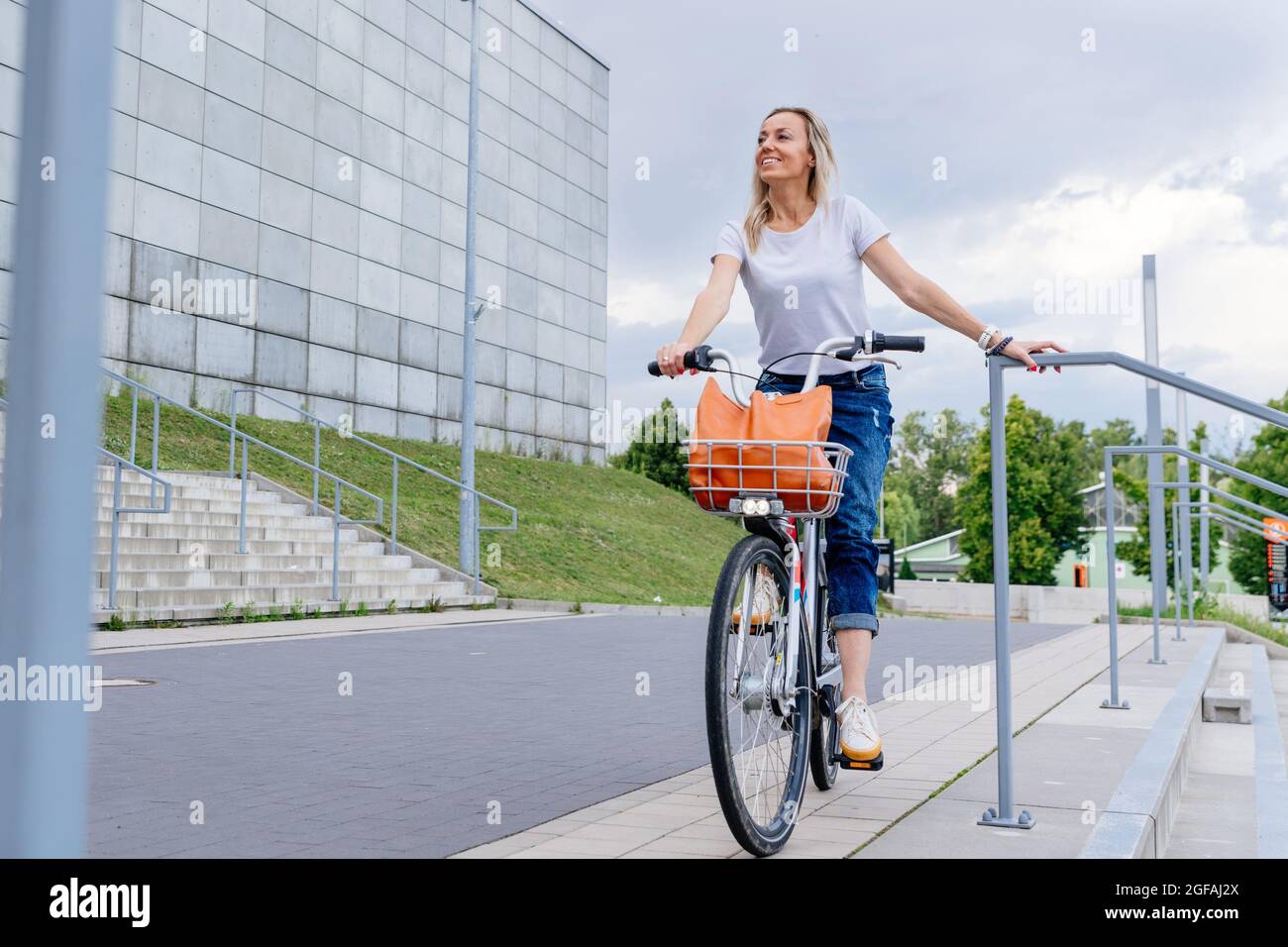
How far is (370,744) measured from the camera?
5125mm

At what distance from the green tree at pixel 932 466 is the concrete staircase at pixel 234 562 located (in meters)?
78.7

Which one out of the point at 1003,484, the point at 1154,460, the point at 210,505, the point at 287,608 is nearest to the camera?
the point at 1003,484

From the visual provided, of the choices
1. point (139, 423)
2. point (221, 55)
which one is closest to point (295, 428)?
point (139, 423)

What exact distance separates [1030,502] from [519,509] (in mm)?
41906

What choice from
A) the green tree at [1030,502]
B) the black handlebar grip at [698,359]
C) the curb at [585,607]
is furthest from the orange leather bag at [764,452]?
the green tree at [1030,502]

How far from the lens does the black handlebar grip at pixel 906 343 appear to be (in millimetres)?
3494

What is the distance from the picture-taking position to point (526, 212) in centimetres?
3030

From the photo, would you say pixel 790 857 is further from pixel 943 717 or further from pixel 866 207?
pixel 943 717

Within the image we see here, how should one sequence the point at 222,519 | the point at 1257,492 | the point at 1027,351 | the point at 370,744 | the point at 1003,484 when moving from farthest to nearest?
the point at 1257,492, the point at 222,519, the point at 370,744, the point at 1003,484, the point at 1027,351

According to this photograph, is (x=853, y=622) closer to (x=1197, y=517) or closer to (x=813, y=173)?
(x=813, y=173)

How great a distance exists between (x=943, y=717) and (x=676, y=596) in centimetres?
1446

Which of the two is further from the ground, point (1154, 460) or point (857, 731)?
point (1154, 460)

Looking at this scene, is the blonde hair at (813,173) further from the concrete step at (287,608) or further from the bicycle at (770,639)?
the concrete step at (287,608)

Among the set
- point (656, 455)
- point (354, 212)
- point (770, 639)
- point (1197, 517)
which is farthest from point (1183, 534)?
point (656, 455)
